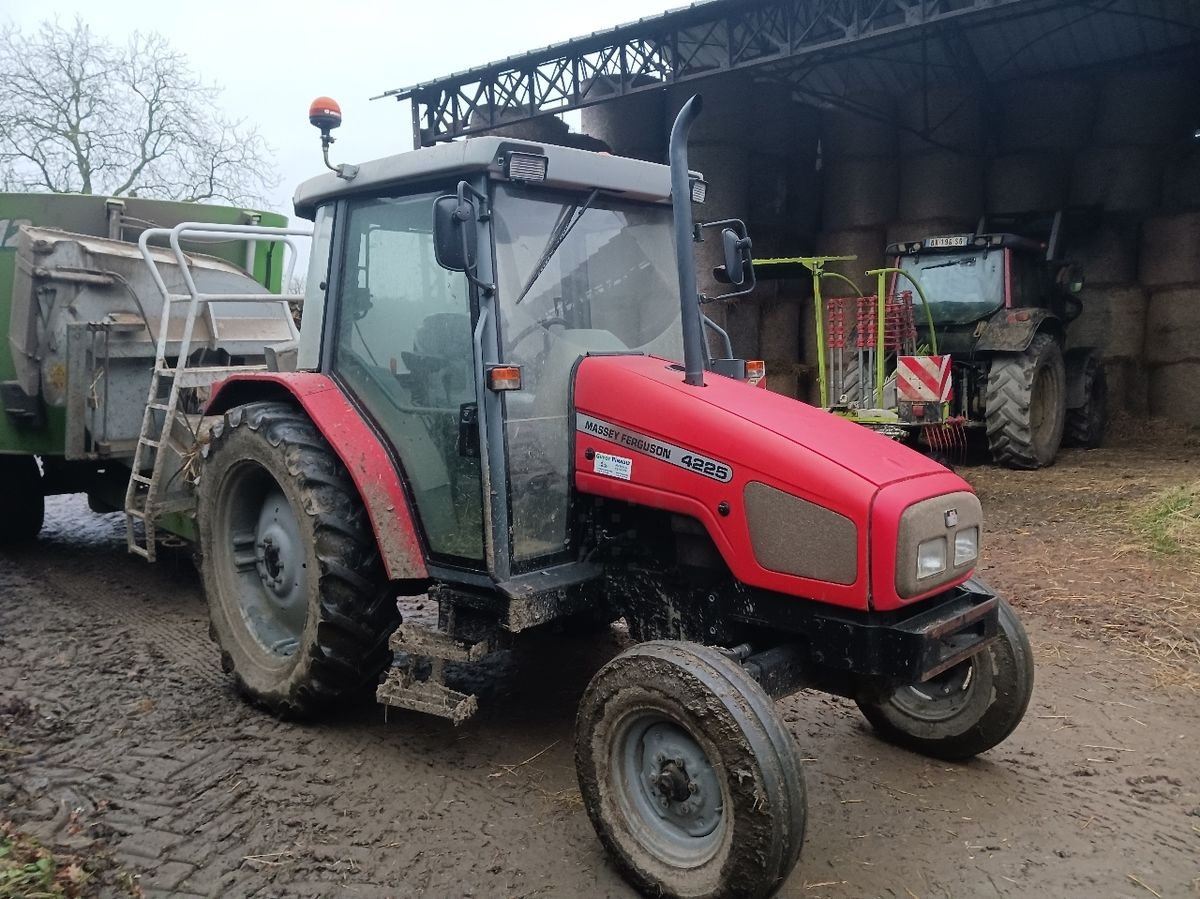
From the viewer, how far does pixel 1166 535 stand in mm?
5680

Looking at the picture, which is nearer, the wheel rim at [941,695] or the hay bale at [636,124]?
the wheel rim at [941,695]

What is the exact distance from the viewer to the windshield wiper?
118 inches

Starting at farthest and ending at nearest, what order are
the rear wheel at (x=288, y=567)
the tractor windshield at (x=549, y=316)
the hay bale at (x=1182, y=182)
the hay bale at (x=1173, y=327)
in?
1. the hay bale at (x=1182, y=182)
2. the hay bale at (x=1173, y=327)
3. the rear wheel at (x=288, y=567)
4. the tractor windshield at (x=549, y=316)

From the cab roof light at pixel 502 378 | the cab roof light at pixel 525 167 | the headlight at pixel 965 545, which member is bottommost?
the headlight at pixel 965 545

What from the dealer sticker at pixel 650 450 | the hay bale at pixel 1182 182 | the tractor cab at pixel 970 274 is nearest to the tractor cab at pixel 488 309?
the dealer sticker at pixel 650 450

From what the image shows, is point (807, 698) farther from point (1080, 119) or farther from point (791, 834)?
point (1080, 119)

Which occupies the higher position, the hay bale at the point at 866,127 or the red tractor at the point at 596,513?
the hay bale at the point at 866,127

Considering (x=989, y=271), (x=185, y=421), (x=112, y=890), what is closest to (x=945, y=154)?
(x=989, y=271)

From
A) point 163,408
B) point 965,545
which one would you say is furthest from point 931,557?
point 163,408

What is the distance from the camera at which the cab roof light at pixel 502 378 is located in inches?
112

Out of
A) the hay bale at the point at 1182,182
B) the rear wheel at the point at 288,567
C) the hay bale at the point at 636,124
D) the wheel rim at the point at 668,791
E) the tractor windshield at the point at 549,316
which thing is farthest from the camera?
the hay bale at the point at 636,124

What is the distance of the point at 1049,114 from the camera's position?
38.0ft

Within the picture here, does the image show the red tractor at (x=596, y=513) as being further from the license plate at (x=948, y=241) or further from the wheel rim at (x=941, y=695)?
the license plate at (x=948, y=241)

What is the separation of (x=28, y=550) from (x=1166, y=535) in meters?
7.21
